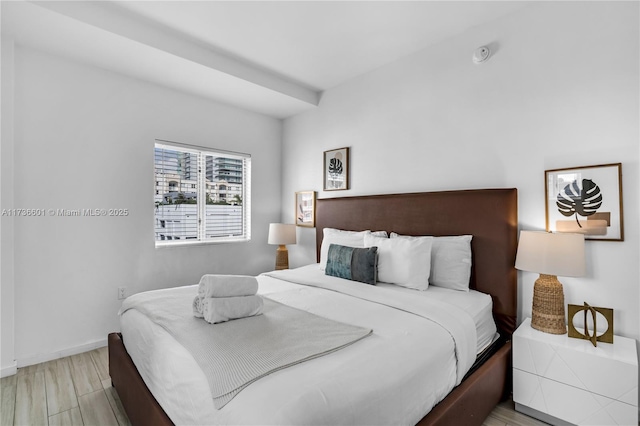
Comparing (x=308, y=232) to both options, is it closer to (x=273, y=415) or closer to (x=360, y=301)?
(x=360, y=301)

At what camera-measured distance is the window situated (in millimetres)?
3367

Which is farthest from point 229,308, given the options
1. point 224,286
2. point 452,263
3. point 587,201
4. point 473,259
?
point 587,201

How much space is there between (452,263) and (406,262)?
0.35 metres

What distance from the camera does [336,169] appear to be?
11.9 feet

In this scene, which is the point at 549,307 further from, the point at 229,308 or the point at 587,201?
the point at 229,308

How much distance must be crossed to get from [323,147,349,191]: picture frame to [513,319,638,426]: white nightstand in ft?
7.16

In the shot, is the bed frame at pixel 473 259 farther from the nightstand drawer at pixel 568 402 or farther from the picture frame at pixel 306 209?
the picture frame at pixel 306 209

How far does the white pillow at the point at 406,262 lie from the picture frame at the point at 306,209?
1511 millimetres

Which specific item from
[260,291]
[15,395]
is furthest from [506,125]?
[15,395]

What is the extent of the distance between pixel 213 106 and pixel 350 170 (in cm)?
178

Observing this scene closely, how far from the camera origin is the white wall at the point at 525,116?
1910 millimetres

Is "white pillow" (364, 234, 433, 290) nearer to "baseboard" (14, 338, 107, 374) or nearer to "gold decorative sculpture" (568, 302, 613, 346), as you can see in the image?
Answer: "gold decorative sculpture" (568, 302, 613, 346)

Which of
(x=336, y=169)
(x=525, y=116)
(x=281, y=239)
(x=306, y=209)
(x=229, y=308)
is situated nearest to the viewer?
(x=229, y=308)

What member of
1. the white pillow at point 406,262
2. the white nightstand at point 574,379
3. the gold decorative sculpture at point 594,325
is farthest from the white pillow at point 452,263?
the gold decorative sculpture at point 594,325
